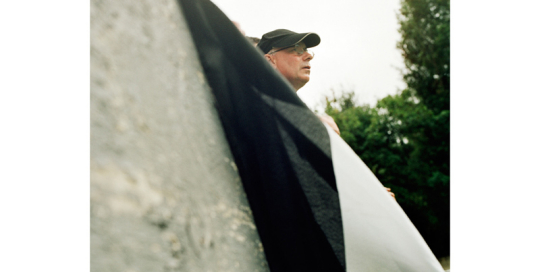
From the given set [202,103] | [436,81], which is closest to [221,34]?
[202,103]

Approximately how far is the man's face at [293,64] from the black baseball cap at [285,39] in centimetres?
5

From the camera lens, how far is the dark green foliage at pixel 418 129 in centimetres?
1156

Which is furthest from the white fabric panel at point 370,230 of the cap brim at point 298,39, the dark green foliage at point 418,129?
the dark green foliage at point 418,129

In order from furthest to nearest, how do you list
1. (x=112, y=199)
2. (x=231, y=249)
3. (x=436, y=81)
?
(x=436, y=81)
(x=231, y=249)
(x=112, y=199)

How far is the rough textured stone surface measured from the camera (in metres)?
0.53

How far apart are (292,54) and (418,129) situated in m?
11.8

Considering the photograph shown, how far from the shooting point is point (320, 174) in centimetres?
70

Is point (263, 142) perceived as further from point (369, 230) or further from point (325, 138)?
point (369, 230)

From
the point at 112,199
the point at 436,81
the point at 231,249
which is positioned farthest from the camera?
the point at 436,81

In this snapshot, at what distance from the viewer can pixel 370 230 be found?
2.36 ft

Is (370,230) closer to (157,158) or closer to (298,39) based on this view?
(157,158)

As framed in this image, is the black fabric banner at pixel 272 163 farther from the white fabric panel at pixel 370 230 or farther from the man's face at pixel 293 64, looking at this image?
the man's face at pixel 293 64

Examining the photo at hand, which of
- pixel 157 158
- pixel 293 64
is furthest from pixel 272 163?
pixel 293 64

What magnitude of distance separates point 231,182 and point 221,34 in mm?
351
